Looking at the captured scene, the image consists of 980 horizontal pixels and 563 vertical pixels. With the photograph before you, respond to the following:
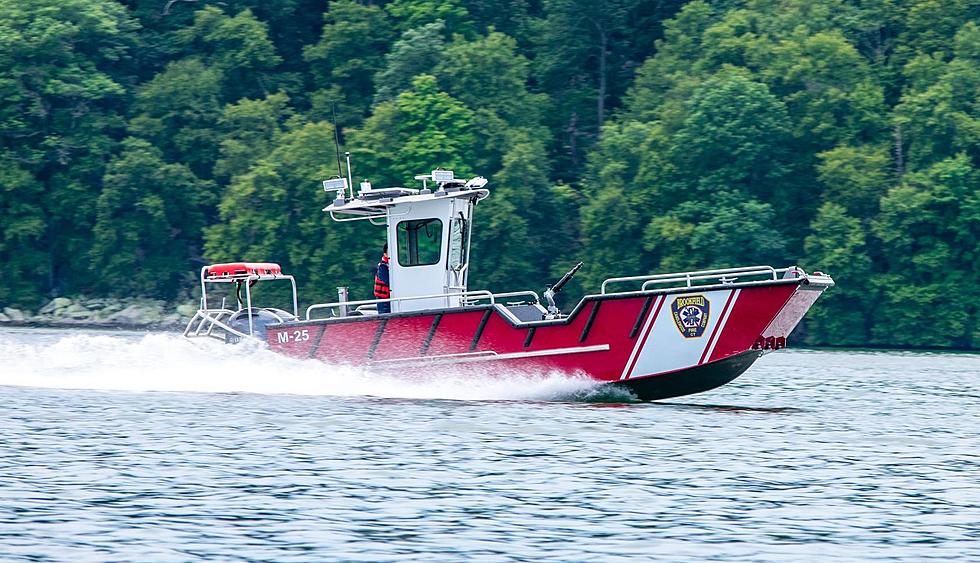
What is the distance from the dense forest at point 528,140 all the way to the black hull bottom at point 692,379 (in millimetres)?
30608

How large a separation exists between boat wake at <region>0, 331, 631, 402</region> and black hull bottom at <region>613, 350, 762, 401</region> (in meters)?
0.31

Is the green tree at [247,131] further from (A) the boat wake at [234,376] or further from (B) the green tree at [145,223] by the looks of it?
(A) the boat wake at [234,376]

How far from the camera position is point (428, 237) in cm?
2300

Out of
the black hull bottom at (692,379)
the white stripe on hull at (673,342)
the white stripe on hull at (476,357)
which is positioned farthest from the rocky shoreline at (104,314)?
the white stripe on hull at (673,342)

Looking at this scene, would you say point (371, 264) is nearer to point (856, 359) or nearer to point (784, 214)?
point (784, 214)

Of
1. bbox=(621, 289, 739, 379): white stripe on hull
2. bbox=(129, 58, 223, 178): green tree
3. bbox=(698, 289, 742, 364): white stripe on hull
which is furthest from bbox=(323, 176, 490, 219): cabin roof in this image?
bbox=(129, 58, 223, 178): green tree

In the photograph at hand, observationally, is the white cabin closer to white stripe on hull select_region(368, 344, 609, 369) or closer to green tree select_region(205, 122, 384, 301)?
white stripe on hull select_region(368, 344, 609, 369)

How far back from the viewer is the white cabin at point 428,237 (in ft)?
74.8

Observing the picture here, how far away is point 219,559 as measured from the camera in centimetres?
1179

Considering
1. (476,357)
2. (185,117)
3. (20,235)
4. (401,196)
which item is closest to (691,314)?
(476,357)

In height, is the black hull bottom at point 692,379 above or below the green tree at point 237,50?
below

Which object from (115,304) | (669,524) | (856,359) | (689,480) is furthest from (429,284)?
(115,304)

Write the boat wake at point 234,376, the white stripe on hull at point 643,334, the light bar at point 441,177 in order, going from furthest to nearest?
the light bar at point 441,177 < the boat wake at point 234,376 < the white stripe on hull at point 643,334

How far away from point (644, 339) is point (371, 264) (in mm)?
36447
